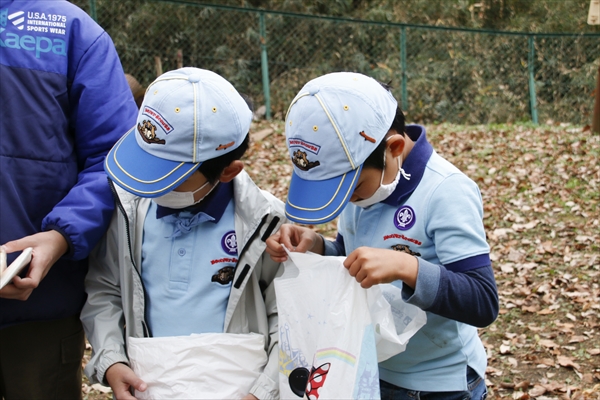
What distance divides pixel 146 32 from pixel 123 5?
575mm

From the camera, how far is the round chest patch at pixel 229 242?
6.95 feet

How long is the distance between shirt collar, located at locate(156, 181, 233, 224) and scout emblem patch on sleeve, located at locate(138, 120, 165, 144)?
0.26 meters

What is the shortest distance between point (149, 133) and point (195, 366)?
694mm

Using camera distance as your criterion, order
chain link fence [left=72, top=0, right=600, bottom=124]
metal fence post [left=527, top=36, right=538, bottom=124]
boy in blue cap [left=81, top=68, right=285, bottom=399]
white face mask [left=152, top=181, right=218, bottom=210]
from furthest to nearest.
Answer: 1. metal fence post [left=527, top=36, right=538, bottom=124]
2. chain link fence [left=72, top=0, right=600, bottom=124]
3. white face mask [left=152, top=181, right=218, bottom=210]
4. boy in blue cap [left=81, top=68, right=285, bottom=399]

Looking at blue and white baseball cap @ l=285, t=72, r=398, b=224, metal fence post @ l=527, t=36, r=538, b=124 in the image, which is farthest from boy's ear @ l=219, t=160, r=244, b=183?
metal fence post @ l=527, t=36, r=538, b=124

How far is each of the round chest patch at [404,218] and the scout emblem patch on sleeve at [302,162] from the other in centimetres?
29

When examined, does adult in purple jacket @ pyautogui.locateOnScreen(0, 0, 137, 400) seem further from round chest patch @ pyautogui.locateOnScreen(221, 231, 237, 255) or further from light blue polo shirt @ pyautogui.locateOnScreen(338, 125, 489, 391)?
light blue polo shirt @ pyautogui.locateOnScreen(338, 125, 489, 391)

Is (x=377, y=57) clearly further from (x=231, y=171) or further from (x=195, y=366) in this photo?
(x=195, y=366)

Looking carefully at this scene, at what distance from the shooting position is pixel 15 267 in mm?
1784

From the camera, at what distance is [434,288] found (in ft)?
5.67

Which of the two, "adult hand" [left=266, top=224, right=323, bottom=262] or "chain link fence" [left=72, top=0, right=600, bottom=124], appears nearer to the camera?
"adult hand" [left=266, top=224, right=323, bottom=262]

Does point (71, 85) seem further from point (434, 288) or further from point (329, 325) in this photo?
point (434, 288)

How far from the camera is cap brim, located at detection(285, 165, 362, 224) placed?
1.83 m

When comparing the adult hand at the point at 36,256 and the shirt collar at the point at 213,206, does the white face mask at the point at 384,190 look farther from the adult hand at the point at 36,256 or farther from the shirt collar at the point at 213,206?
the adult hand at the point at 36,256
